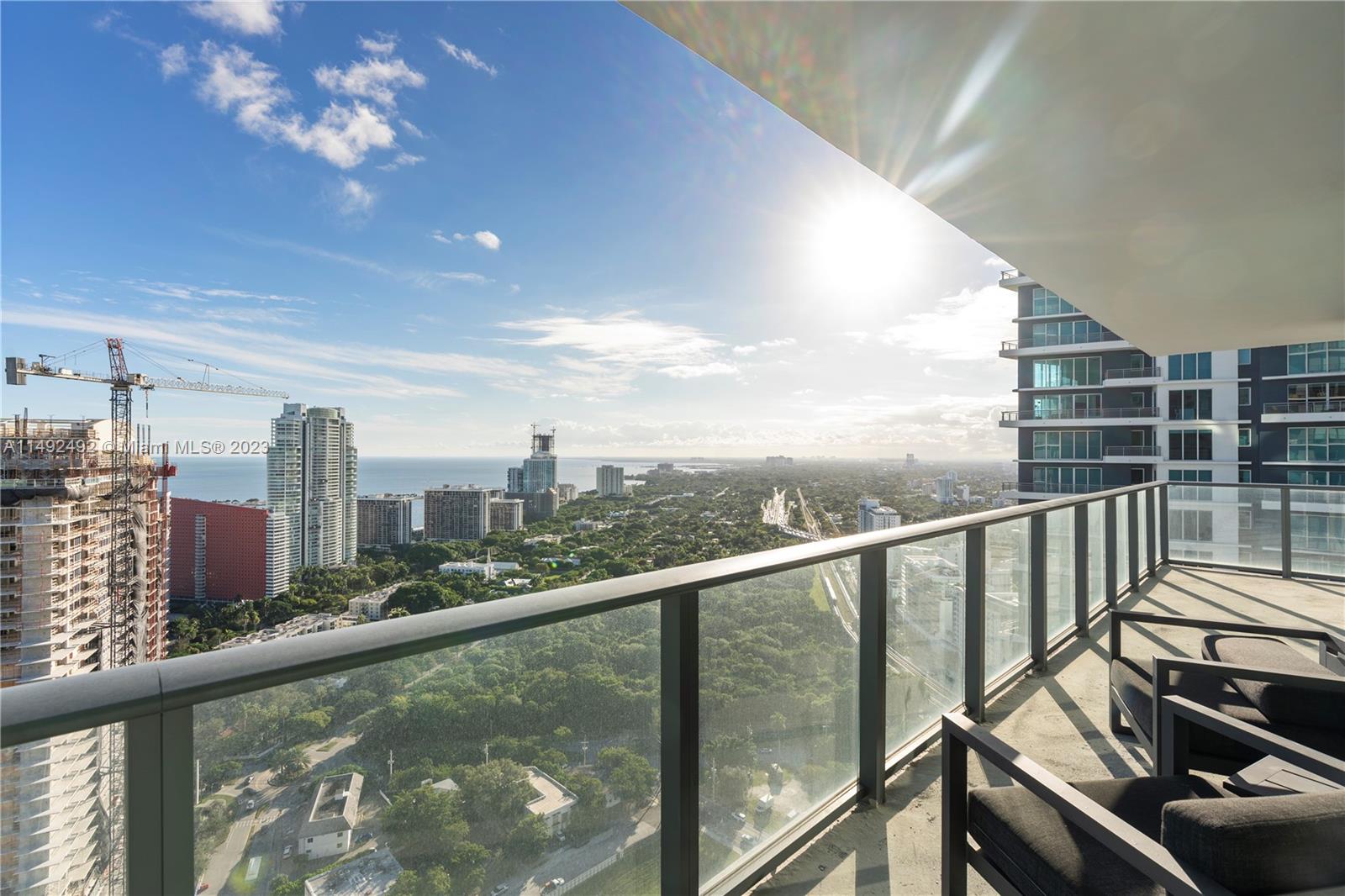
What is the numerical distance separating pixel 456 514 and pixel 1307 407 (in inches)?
1838

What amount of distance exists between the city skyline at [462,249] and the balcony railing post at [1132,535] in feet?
36.8

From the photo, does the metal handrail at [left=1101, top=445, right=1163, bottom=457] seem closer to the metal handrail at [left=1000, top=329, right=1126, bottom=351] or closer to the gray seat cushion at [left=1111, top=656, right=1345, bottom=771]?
the metal handrail at [left=1000, top=329, right=1126, bottom=351]

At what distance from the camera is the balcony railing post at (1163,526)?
22.1 ft

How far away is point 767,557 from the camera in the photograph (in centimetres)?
190

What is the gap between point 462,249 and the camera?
48500 mm

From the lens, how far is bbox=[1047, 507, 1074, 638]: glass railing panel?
3.88m

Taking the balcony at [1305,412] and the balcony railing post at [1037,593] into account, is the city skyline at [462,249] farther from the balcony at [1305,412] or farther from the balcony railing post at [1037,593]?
the balcony at [1305,412]

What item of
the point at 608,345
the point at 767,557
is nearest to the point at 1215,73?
the point at 767,557

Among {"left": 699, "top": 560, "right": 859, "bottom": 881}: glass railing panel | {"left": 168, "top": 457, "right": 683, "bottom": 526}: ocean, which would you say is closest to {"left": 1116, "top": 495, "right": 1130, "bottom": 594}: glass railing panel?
{"left": 699, "top": 560, "right": 859, "bottom": 881}: glass railing panel

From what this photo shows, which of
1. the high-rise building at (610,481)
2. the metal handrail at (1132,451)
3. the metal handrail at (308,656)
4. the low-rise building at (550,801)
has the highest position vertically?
the metal handrail at (1132,451)

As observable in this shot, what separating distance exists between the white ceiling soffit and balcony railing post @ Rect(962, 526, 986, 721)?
1.88 meters

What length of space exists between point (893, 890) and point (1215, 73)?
317 centimetres

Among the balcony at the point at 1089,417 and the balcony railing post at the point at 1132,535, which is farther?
the balcony at the point at 1089,417

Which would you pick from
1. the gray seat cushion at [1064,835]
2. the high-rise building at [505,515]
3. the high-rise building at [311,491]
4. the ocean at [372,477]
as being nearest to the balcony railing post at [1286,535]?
the gray seat cushion at [1064,835]
